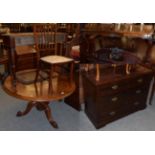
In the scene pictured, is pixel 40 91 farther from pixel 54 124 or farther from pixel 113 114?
pixel 113 114

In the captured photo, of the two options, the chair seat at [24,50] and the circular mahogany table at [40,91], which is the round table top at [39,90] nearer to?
the circular mahogany table at [40,91]

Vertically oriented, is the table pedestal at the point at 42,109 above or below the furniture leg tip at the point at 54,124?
above

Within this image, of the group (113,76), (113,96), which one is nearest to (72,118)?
(113,96)

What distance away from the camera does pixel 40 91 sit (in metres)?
2.16

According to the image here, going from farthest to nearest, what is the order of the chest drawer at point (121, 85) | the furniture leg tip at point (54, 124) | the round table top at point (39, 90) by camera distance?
1. the furniture leg tip at point (54, 124)
2. the chest drawer at point (121, 85)
3. the round table top at point (39, 90)

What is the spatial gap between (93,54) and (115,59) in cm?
32

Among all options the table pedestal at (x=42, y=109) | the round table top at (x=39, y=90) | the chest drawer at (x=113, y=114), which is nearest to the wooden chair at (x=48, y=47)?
the round table top at (x=39, y=90)

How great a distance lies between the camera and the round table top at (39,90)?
2.00 m

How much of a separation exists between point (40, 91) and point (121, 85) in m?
1.01

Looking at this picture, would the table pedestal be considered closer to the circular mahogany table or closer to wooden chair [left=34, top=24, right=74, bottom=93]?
the circular mahogany table

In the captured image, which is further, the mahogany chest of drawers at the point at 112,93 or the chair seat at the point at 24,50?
the chair seat at the point at 24,50

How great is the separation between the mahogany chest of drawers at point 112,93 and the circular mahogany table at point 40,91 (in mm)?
285
